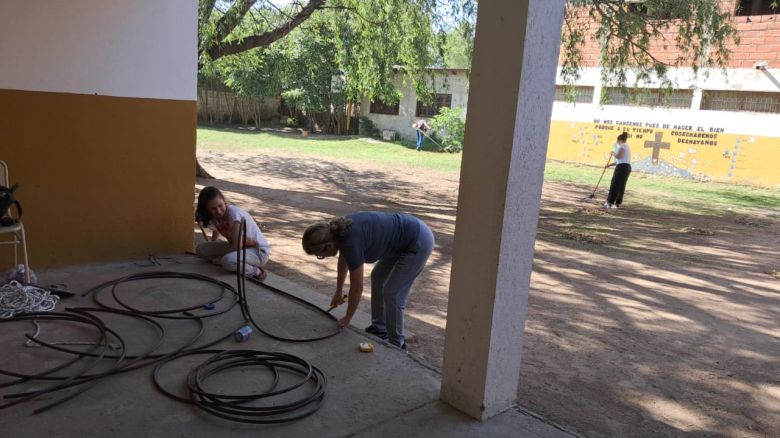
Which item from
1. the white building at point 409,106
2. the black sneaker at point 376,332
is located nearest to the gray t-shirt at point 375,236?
the black sneaker at point 376,332

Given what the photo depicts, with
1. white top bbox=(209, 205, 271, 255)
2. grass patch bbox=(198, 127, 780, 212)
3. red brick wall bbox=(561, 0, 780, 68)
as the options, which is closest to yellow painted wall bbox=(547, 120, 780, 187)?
grass patch bbox=(198, 127, 780, 212)

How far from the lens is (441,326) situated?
16.0 feet

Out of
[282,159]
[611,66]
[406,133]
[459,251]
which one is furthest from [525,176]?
[406,133]

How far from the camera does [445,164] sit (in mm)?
18266

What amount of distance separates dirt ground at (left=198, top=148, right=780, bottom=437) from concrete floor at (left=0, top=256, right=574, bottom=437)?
0.84 meters

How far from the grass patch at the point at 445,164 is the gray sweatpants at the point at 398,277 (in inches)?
407

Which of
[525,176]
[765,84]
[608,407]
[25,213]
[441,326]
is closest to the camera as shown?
[525,176]

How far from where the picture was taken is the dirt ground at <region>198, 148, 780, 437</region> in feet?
11.9

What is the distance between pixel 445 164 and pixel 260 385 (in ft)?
51.7

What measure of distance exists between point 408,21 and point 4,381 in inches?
348

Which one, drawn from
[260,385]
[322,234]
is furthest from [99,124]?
[260,385]

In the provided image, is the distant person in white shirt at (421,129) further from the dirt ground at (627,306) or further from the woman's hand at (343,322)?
the woman's hand at (343,322)

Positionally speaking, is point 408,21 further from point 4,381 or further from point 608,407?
point 4,381

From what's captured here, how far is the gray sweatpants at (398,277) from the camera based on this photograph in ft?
12.6
